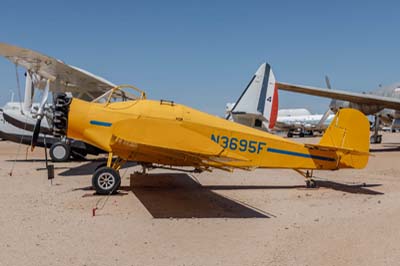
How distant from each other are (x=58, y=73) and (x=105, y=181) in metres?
7.53

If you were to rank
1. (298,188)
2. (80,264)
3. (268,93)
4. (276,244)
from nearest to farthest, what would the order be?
(80,264) < (276,244) < (298,188) < (268,93)

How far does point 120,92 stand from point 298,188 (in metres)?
6.17

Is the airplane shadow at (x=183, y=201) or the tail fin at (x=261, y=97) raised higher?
the tail fin at (x=261, y=97)

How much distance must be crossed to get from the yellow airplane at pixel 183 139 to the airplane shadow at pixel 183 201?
739 mm

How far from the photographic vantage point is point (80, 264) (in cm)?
431

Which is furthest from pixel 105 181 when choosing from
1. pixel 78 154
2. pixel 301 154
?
pixel 78 154

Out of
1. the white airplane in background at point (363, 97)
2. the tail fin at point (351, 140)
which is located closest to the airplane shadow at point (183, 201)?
the tail fin at point (351, 140)

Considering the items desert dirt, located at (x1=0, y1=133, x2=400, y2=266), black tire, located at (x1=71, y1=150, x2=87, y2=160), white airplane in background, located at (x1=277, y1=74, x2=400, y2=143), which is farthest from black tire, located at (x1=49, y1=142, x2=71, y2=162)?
white airplane in background, located at (x1=277, y1=74, x2=400, y2=143)

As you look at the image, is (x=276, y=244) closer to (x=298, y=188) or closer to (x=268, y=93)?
(x=298, y=188)

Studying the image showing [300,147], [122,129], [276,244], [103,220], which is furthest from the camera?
[300,147]

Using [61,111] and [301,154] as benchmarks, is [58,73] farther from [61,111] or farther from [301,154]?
[301,154]

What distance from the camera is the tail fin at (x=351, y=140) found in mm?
9789

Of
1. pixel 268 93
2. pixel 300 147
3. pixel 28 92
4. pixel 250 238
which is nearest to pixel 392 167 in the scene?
pixel 268 93

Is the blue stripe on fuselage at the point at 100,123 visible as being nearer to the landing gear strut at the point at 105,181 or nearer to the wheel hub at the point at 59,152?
the landing gear strut at the point at 105,181
